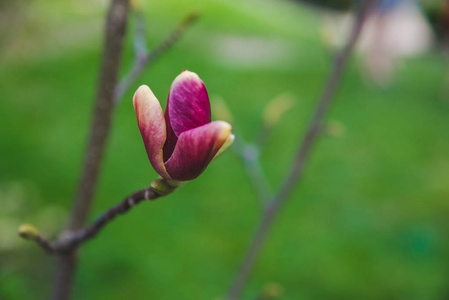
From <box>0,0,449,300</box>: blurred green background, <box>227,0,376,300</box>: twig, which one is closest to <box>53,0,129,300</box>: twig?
<box>227,0,376,300</box>: twig

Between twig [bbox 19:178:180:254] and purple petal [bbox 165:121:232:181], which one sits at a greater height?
purple petal [bbox 165:121:232:181]

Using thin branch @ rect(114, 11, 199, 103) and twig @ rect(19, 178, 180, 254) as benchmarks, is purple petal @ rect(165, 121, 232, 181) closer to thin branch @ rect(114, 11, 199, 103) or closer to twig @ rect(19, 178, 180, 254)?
twig @ rect(19, 178, 180, 254)

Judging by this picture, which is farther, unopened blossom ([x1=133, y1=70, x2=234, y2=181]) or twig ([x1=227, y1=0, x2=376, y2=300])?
twig ([x1=227, y1=0, x2=376, y2=300])

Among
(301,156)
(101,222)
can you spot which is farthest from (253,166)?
(101,222)

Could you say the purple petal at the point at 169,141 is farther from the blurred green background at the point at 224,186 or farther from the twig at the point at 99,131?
the blurred green background at the point at 224,186

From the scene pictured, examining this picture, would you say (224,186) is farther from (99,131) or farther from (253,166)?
(99,131)

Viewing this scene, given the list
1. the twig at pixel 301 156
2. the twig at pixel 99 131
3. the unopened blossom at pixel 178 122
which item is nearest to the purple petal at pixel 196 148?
the unopened blossom at pixel 178 122

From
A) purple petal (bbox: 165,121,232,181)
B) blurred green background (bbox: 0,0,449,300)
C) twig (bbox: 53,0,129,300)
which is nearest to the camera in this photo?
purple petal (bbox: 165,121,232,181)

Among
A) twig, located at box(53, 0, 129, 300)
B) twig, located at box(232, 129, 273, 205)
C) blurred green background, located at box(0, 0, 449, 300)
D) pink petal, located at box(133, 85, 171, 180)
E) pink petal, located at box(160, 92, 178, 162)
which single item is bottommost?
blurred green background, located at box(0, 0, 449, 300)
